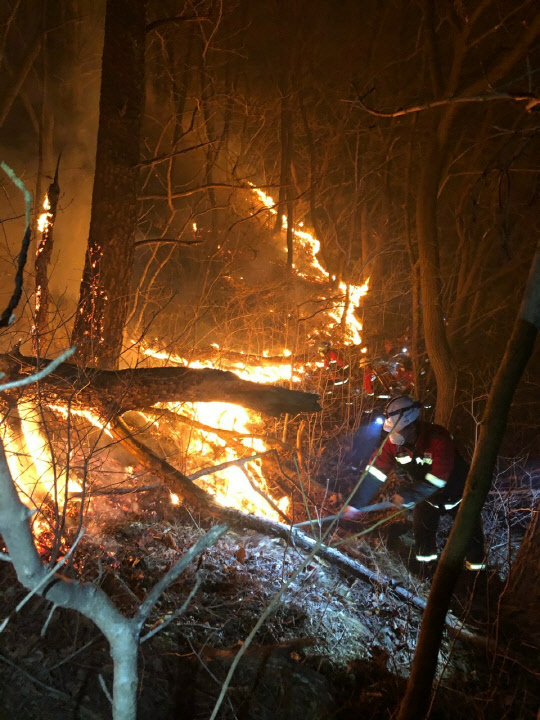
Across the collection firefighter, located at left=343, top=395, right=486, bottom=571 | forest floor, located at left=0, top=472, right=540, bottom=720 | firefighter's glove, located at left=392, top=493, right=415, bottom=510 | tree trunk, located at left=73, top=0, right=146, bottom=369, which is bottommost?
forest floor, located at left=0, top=472, right=540, bottom=720

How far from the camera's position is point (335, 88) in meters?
11.5

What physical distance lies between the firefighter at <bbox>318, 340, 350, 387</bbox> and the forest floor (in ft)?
12.8

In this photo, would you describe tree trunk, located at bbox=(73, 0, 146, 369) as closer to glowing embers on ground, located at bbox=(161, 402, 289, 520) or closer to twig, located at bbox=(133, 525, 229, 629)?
glowing embers on ground, located at bbox=(161, 402, 289, 520)

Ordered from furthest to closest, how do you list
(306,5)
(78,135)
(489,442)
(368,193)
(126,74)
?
1. (368,193)
2. (306,5)
3. (78,135)
4. (126,74)
5. (489,442)

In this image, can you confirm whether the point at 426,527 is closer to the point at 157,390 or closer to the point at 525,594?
the point at 525,594

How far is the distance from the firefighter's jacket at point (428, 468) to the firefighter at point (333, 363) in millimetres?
3065

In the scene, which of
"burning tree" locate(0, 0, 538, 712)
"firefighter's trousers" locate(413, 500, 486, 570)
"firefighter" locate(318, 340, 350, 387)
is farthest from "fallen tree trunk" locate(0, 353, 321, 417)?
"firefighter" locate(318, 340, 350, 387)

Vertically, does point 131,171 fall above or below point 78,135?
below

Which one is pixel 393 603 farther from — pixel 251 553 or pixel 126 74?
pixel 126 74

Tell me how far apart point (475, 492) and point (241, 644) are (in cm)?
216

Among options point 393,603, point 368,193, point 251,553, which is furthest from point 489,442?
point 368,193

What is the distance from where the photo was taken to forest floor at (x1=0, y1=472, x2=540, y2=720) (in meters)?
2.66

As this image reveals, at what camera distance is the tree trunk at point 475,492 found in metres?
2.33

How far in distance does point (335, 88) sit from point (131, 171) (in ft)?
29.0
